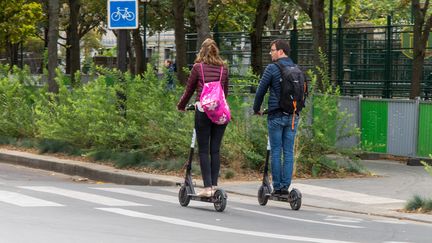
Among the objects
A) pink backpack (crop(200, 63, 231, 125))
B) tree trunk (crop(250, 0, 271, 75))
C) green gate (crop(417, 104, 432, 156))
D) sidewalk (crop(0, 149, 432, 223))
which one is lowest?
sidewalk (crop(0, 149, 432, 223))

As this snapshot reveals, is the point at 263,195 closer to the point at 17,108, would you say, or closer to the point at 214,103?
the point at 214,103

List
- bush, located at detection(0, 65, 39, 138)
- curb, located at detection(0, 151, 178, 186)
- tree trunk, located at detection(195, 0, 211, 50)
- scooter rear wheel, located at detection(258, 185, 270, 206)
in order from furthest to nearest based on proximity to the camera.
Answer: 1. bush, located at detection(0, 65, 39, 138)
2. tree trunk, located at detection(195, 0, 211, 50)
3. curb, located at detection(0, 151, 178, 186)
4. scooter rear wheel, located at detection(258, 185, 270, 206)

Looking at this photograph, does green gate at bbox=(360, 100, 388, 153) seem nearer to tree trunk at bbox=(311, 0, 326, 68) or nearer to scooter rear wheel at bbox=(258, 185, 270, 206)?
tree trunk at bbox=(311, 0, 326, 68)

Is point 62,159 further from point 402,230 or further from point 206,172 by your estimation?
point 402,230

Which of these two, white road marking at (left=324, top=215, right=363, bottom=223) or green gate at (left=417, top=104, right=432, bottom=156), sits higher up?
green gate at (left=417, top=104, right=432, bottom=156)

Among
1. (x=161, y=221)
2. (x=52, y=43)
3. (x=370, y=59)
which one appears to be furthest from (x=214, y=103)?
(x=370, y=59)

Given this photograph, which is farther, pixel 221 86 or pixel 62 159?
pixel 62 159

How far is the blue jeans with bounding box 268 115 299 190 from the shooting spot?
11992 millimetres

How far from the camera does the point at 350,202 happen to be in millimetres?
12953

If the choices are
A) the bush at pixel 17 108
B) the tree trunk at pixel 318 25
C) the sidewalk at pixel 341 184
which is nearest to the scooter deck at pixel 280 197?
the sidewalk at pixel 341 184

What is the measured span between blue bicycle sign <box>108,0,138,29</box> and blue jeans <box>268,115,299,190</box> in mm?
5640

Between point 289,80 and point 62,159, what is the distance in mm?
7107

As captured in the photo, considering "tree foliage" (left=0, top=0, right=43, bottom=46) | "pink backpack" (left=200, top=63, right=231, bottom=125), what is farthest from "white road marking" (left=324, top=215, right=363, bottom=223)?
"tree foliage" (left=0, top=0, right=43, bottom=46)

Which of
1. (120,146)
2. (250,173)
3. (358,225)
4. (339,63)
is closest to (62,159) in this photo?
(120,146)
